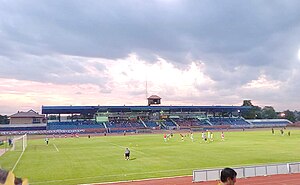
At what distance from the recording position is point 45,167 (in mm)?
27797

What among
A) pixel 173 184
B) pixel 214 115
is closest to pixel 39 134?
pixel 214 115

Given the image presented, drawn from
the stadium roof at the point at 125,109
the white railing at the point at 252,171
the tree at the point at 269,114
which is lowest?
the white railing at the point at 252,171

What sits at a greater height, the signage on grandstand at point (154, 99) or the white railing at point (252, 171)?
the signage on grandstand at point (154, 99)

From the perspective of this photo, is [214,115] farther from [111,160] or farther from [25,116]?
[111,160]

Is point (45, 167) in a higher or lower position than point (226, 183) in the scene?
lower

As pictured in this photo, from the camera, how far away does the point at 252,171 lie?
2148 cm

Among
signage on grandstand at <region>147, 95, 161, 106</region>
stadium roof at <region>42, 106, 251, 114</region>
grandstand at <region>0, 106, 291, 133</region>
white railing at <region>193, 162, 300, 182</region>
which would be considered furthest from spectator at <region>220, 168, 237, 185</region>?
signage on grandstand at <region>147, 95, 161, 106</region>

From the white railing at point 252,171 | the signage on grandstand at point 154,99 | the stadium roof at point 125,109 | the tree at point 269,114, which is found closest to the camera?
the white railing at point 252,171

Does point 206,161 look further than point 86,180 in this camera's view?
Yes

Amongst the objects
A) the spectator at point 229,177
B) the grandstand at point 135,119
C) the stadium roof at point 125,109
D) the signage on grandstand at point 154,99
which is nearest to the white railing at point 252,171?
the spectator at point 229,177

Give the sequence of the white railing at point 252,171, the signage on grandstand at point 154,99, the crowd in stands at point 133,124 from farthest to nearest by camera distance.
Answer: the signage on grandstand at point 154,99 < the crowd in stands at point 133,124 < the white railing at point 252,171

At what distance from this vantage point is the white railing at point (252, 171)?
20.3 m

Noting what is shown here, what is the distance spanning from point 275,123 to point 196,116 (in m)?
36.3

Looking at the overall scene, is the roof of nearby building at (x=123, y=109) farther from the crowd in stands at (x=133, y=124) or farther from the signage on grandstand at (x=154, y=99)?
the signage on grandstand at (x=154, y=99)
